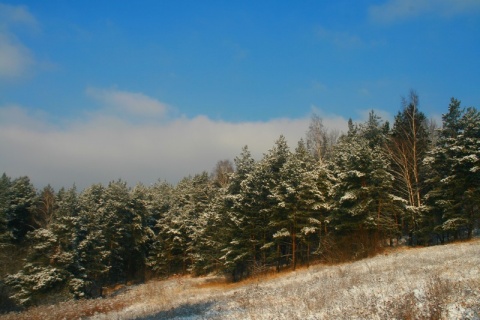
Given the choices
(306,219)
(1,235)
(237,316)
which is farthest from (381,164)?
(1,235)

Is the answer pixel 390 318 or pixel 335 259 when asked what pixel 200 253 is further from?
pixel 390 318

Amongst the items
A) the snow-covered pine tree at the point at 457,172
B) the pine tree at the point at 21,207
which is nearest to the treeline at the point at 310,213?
the snow-covered pine tree at the point at 457,172

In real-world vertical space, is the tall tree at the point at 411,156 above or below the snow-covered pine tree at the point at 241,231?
above

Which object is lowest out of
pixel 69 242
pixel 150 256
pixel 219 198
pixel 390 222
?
pixel 150 256

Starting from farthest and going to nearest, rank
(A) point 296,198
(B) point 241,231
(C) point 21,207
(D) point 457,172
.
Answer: (C) point 21,207 < (B) point 241,231 < (A) point 296,198 < (D) point 457,172

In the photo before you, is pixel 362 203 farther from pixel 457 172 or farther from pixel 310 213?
pixel 457 172

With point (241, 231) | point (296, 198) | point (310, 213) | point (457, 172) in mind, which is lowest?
point (241, 231)

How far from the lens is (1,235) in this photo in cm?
4878

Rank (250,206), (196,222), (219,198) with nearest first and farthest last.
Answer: (250,206)
(219,198)
(196,222)

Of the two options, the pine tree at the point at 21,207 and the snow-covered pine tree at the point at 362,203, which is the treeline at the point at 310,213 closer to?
the snow-covered pine tree at the point at 362,203

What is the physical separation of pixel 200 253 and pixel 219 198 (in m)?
9.51

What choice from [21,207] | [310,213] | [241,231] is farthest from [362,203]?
[21,207]

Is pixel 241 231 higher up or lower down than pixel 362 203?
lower down

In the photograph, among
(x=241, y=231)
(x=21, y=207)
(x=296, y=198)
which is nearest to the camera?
(x=296, y=198)
